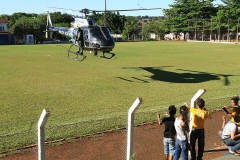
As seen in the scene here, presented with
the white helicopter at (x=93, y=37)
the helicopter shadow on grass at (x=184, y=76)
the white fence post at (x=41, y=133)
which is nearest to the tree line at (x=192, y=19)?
the helicopter shadow on grass at (x=184, y=76)

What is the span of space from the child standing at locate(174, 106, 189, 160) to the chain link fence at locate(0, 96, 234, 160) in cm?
105

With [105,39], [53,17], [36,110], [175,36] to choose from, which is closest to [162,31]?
[175,36]

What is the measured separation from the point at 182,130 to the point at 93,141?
2974mm

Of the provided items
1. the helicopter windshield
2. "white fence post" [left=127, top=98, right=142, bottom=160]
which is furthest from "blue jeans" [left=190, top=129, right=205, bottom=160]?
the helicopter windshield

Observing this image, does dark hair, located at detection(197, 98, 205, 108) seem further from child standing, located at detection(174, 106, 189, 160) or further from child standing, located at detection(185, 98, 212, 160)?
child standing, located at detection(174, 106, 189, 160)

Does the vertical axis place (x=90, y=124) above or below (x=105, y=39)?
below

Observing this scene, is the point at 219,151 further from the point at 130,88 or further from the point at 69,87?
the point at 69,87

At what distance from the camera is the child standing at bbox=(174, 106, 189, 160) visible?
22.1ft

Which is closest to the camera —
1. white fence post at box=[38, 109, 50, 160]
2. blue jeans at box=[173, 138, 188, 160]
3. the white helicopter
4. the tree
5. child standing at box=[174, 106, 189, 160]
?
white fence post at box=[38, 109, 50, 160]

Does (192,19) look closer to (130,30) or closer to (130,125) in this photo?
(130,30)

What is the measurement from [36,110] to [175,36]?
95.4m

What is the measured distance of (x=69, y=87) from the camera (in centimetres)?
1781

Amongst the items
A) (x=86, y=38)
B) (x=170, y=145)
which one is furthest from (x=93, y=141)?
(x=86, y=38)

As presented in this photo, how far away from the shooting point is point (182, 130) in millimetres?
6828
